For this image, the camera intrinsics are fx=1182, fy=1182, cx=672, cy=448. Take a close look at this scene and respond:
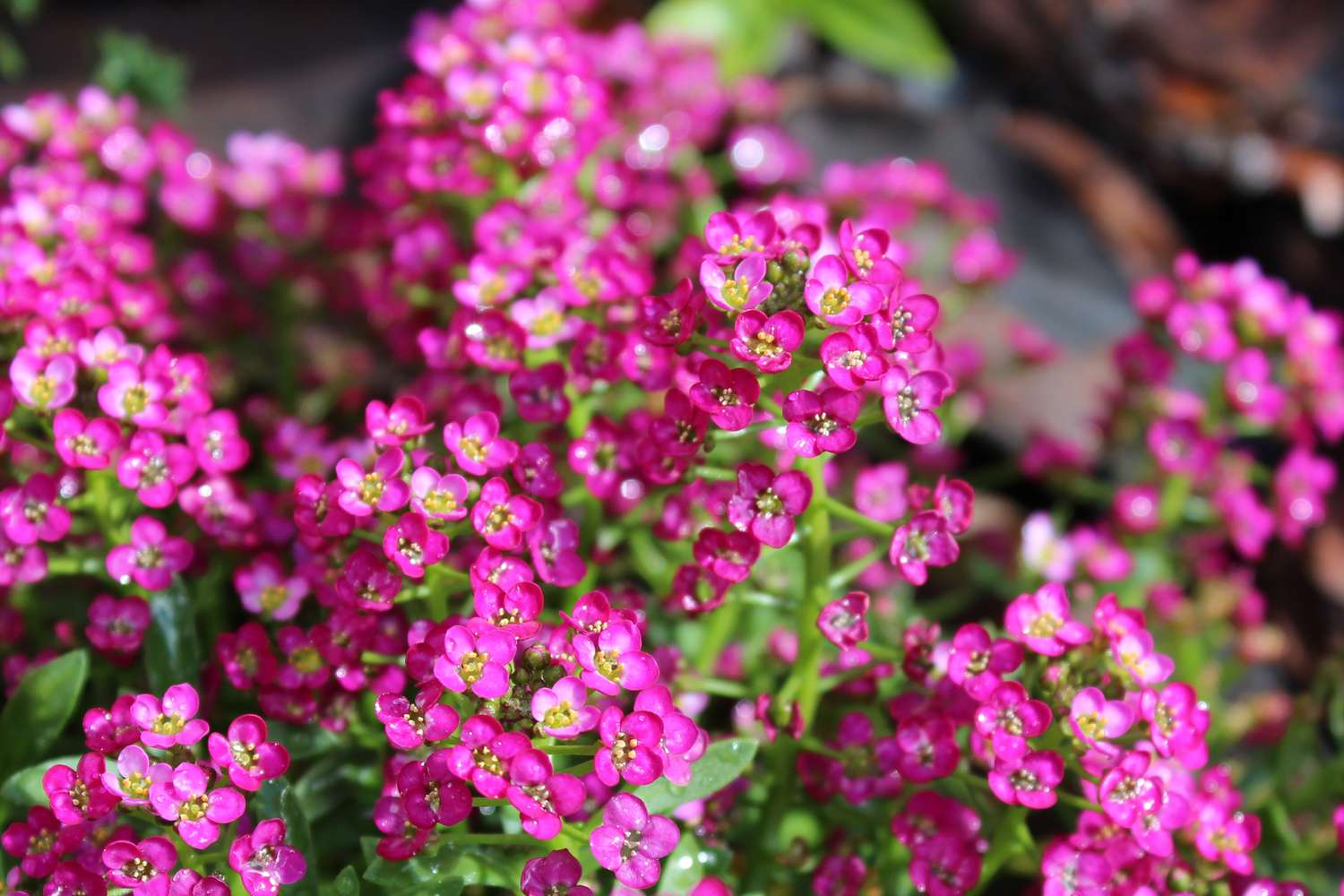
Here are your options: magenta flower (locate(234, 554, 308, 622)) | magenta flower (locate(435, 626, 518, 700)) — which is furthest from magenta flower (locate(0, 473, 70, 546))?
magenta flower (locate(435, 626, 518, 700))

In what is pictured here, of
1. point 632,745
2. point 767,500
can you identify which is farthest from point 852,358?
point 632,745

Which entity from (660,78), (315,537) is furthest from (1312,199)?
(315,537)

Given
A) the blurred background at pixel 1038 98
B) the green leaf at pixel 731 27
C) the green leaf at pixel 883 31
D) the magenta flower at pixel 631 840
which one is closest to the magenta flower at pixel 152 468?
the magenta flower at pixel 631 840

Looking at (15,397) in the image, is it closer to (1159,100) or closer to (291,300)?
(291,300)

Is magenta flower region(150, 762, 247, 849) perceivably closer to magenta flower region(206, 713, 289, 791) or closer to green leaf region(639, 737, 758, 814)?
magenta flower region(206, 713, 289, 791)

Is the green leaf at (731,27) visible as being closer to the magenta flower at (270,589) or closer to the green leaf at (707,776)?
the magenta flower at (270,589)
